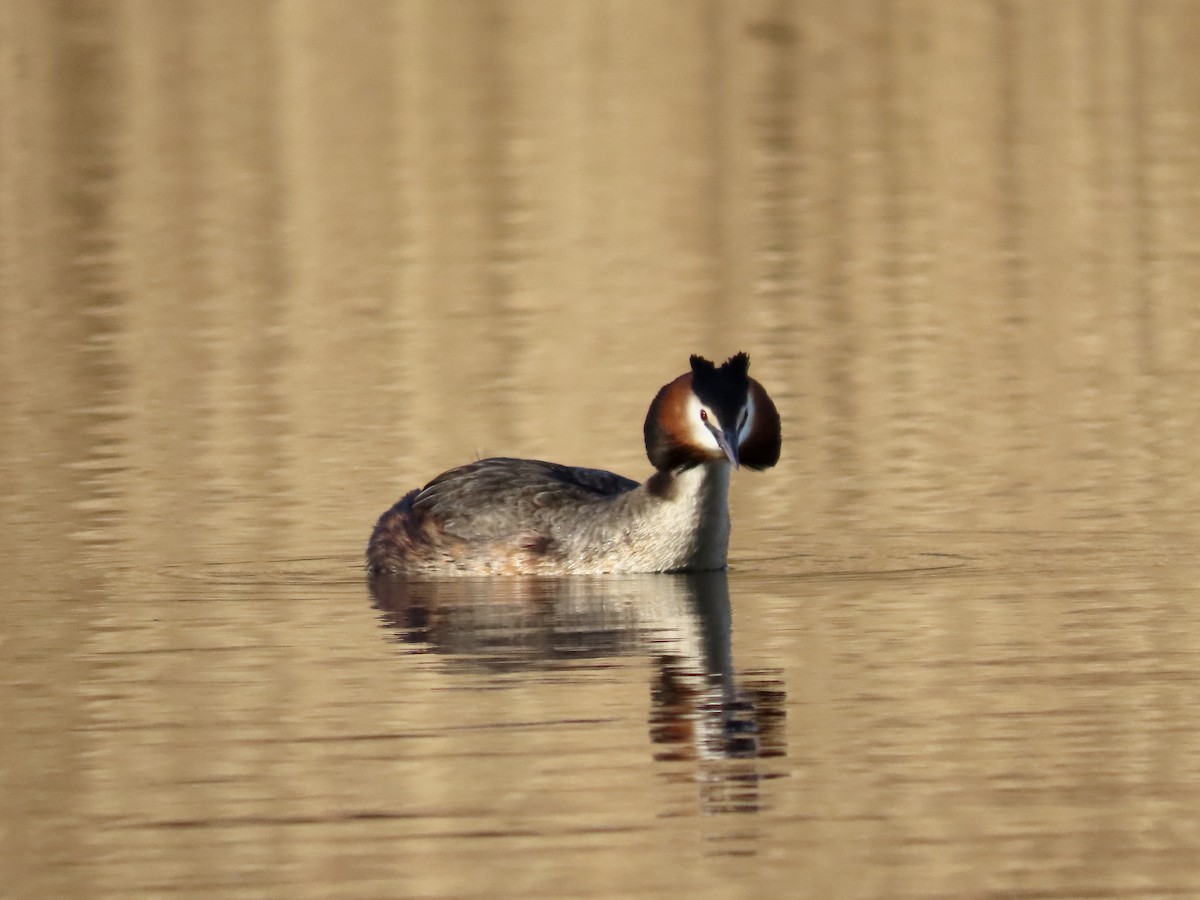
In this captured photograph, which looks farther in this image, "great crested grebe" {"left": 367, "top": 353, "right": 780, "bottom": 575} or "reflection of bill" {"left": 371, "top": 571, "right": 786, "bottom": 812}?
"great crested grebe" {"left": 367, "top": 353, "right": 780, "bottom": 575}

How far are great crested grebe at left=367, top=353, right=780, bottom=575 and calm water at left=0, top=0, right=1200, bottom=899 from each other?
0.87 ft

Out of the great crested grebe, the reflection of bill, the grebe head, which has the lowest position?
the reflection of bill

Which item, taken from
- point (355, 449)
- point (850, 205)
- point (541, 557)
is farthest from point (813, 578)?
point (850, 205)

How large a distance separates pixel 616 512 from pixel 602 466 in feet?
13.7

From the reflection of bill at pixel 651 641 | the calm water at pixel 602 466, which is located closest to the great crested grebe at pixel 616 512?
the reflection of bill at pixel 651 641

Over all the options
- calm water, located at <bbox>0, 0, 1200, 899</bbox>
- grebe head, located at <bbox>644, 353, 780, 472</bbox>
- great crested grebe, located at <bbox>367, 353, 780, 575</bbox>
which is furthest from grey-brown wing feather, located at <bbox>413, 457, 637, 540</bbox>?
grebe head, located at <bbox>644, 353, 780, 472</bbox>

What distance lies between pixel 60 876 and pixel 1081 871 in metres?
3.50

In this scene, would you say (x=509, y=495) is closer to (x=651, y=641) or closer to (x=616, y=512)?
(x=616, y=512)

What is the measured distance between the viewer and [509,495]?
18141mm

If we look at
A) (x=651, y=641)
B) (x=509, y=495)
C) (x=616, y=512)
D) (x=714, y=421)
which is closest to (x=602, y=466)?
(x=509, y=495)

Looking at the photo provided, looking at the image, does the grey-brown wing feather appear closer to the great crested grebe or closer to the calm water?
the great crested grebe

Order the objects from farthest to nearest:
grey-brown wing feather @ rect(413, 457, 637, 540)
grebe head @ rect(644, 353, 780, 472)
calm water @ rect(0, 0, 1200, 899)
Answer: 1. grey-brown wing feather @ rect(413, 457, 637, 540)
2. grebe head @ rect(644, 353, 780, 472)
3. calm water @ rect(0, 0, 1200, 899)

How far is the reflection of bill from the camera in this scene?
494 inches

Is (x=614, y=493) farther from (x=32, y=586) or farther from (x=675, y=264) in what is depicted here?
(x=675, y=264)
